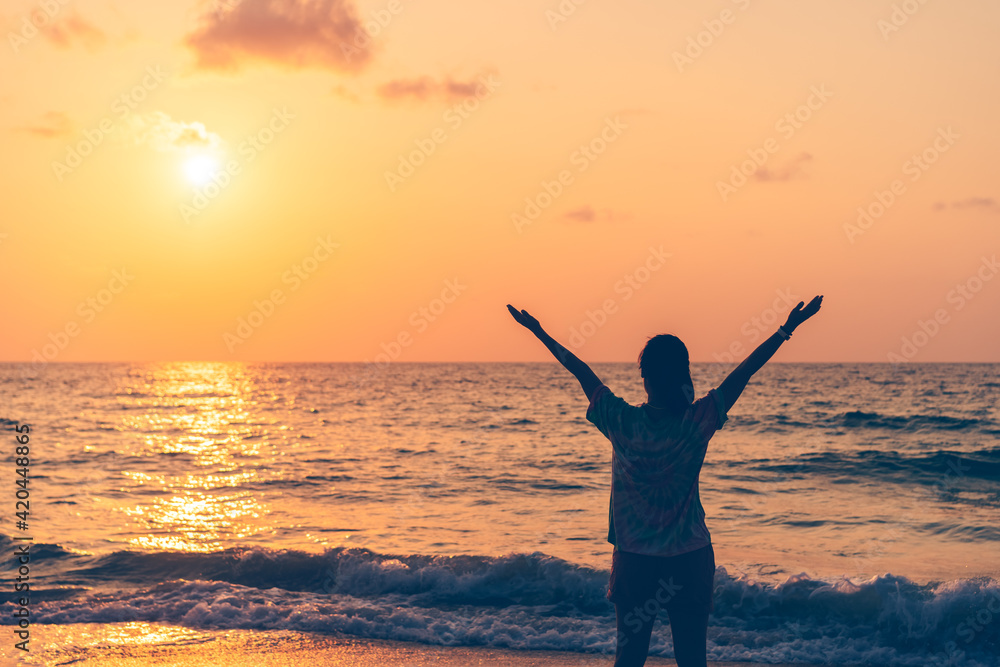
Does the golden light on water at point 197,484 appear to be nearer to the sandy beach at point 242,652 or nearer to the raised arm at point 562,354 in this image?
the sandy beach at point 242,652

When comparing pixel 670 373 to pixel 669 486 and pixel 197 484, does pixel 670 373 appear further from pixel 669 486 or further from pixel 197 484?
pixel 197 484

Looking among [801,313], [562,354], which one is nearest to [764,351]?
[801,313]

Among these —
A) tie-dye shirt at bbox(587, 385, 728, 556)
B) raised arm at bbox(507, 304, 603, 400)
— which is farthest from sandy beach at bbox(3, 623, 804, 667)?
raised arm at bbox(507, 304, 603, 400)

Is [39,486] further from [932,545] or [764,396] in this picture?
[764,396]

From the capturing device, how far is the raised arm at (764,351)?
3.26m

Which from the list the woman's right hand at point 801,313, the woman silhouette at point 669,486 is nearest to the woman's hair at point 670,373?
the woman silhouette at point 669,486

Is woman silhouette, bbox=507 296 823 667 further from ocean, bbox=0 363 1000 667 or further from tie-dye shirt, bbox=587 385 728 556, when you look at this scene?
ocean, bbox=0 363 1000 667

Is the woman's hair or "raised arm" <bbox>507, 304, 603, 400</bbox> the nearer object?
the woman's hair

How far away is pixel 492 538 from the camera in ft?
40.0

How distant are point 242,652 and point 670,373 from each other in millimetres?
6077

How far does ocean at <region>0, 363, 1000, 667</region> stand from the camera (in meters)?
8.54

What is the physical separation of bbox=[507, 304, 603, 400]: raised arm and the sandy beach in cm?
492

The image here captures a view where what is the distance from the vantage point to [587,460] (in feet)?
68.7

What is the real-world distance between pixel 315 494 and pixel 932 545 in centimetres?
1166
